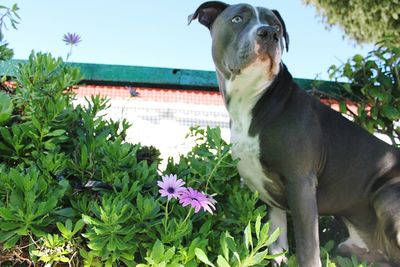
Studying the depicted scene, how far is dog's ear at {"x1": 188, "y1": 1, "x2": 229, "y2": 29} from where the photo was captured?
2389 mm

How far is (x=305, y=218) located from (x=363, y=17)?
10352 mm

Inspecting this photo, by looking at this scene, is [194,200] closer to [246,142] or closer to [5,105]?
[246,142]

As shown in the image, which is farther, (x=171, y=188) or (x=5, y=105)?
(x=5, y=105)

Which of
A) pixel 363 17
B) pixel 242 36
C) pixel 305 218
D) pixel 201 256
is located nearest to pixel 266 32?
pixel 242 36

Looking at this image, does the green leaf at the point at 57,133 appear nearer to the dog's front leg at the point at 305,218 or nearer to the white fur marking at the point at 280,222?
the dog's front leg at the point at 305,218

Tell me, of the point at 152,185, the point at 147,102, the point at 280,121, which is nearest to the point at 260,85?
the point at 280,121

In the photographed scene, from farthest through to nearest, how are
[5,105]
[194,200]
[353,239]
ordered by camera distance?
[353,239]
[5,105]
[194,200]

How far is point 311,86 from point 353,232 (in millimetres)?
1433

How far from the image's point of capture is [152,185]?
1795 millimetres

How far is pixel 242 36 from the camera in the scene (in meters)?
2.10

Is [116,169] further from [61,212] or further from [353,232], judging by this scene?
[353,232]

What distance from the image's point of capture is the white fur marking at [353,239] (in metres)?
2.33

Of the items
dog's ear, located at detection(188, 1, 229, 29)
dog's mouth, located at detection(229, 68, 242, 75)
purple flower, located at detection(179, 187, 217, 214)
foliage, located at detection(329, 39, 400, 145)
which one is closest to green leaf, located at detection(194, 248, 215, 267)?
purple flower, located at detection(179, 187, 217, 214)

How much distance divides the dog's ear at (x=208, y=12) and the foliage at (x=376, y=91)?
131 centimetres
